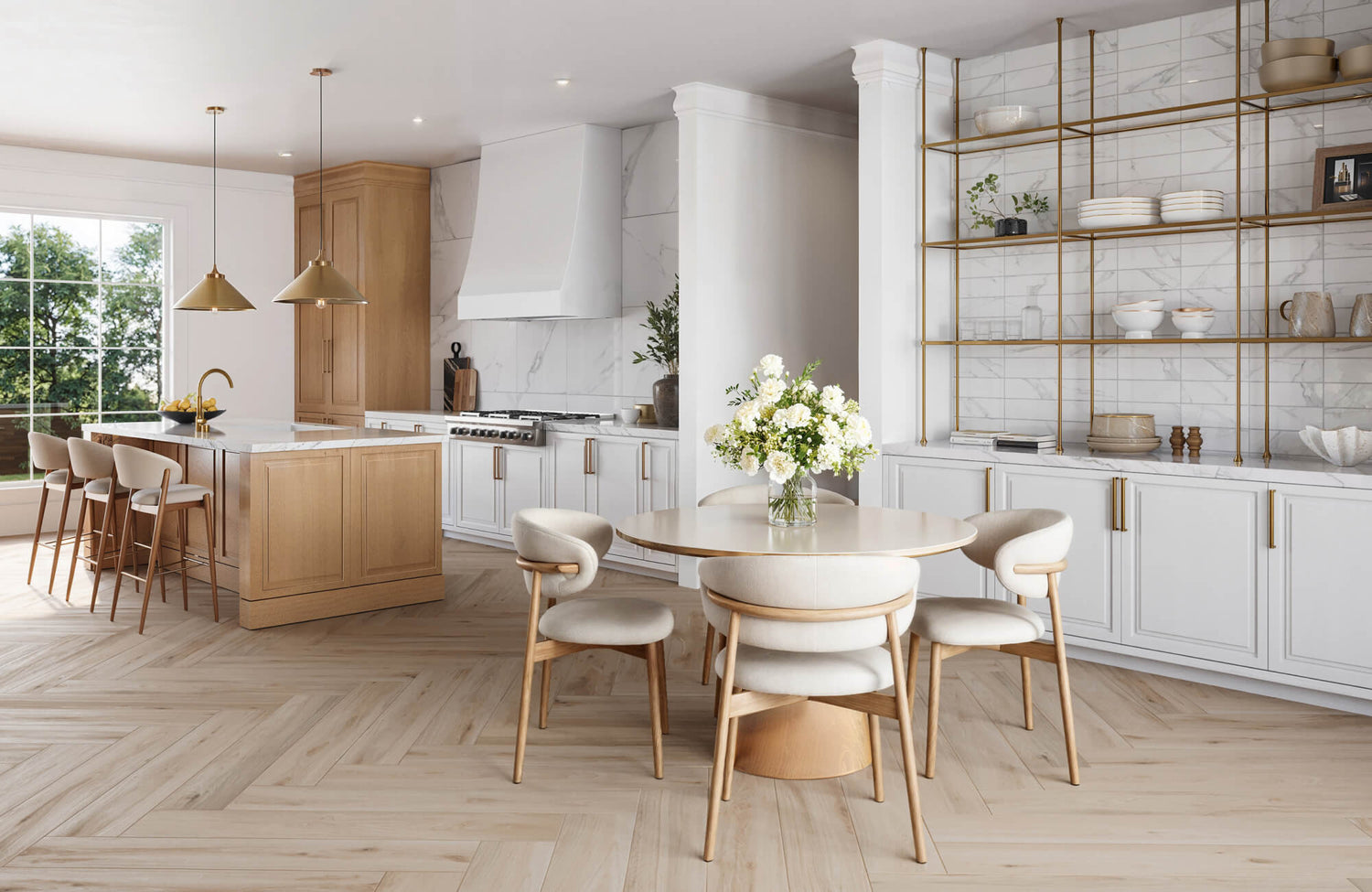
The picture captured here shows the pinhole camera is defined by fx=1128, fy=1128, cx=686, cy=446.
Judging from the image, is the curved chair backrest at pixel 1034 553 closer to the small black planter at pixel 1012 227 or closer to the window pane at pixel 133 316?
the small black planter at pixel 1012 227

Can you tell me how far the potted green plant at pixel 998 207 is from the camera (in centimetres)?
512

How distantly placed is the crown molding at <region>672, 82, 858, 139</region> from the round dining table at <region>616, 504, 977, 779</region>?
10.2 ft

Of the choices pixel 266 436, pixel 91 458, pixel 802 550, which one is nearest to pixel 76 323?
pixel 91 458

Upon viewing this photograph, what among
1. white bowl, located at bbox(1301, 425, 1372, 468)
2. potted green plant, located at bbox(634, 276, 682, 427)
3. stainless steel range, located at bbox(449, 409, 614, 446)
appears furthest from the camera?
stainless steel range, located at bbox(449, 409, 614, 446)

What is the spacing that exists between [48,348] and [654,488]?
4.61 metres

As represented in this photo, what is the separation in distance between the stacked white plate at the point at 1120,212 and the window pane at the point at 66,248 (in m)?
6.75

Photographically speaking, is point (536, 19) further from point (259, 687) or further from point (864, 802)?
point (864, 802)

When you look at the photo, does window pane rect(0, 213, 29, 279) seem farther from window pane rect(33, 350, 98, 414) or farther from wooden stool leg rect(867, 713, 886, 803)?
wooden stool leg rect(867, 713, 886, 803)

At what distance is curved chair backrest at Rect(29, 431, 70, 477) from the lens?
6129 millimetres

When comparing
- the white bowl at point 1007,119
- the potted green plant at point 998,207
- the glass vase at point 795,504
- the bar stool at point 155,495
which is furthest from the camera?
the bar stool at point 155,495

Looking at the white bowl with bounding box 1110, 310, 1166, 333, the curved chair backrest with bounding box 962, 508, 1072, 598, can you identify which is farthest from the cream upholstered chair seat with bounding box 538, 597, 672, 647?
the white bowl with bounding box 1110, 310, 1166, 333

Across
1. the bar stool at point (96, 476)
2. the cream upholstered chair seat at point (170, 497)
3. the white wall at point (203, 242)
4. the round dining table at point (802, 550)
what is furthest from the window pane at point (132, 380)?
the round dining table at point (802, 550)

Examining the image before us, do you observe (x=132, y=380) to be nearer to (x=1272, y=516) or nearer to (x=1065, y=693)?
(x=1065, y=693)

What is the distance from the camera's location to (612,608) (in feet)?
11.6
